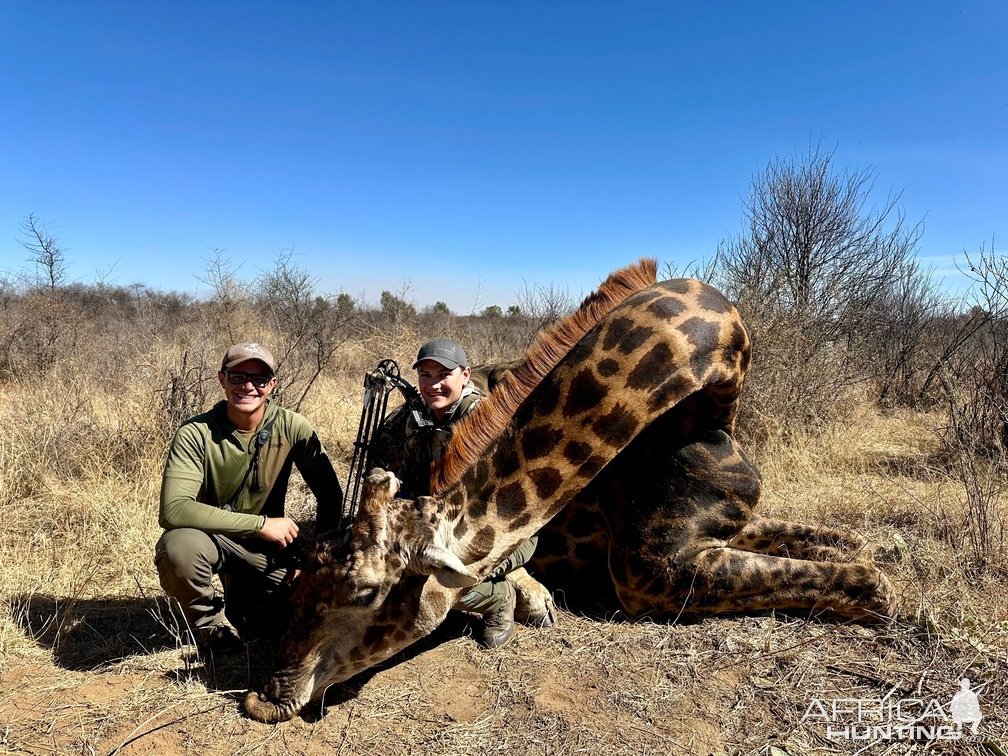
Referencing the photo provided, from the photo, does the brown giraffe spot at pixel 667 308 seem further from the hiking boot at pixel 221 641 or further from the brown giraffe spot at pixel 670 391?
the hiking boot at pixel 221 641

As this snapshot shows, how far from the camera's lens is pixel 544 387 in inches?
130

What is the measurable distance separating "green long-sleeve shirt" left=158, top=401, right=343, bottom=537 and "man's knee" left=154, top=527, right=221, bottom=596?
0.08 m

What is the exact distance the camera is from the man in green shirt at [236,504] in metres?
3.42

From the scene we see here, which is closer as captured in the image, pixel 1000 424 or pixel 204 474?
pixel 204 474

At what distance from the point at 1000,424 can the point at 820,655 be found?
15.5 ft

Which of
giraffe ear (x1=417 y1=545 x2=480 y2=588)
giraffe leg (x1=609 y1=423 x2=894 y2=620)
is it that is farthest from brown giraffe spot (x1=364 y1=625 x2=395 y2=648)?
giraffe leg (x1=609 y1=423 x2=894 y2=620)

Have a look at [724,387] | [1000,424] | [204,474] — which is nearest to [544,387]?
[724,387]

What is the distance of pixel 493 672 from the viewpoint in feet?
11.6

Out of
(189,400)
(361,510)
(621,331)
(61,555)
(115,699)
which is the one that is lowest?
(115,699)

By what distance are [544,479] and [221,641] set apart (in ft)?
7.08

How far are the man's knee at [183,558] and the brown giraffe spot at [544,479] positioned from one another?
184 centimetres

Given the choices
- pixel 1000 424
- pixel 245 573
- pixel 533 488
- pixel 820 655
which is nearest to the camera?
pixel 533 488

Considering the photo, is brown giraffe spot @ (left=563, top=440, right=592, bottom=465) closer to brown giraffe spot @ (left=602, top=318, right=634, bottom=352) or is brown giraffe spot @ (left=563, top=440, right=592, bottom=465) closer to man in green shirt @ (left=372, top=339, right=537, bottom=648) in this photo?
brown giraffe spot @ (left=602, top=318, right=634, bottom=352)

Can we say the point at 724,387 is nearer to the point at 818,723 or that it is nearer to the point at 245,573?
the point at 818,723
